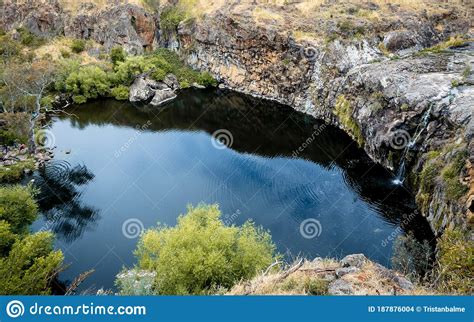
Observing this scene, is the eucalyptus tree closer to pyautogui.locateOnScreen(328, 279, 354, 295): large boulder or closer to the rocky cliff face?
the rocky cliff face

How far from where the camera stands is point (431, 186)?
2953cm

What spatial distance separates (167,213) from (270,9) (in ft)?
134

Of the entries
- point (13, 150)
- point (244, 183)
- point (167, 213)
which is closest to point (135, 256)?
point (167, 213)

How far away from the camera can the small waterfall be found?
3400 cm

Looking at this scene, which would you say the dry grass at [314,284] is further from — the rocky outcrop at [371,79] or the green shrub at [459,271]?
the rocky outcrop at [371,79]

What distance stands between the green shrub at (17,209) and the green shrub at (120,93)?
1399 inches

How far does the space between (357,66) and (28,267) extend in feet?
136

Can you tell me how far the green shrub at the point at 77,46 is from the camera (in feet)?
220

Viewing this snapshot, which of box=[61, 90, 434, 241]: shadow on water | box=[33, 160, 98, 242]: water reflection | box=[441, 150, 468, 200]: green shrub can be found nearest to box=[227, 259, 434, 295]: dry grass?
box=[441, 150, 468, 200]: green shrub

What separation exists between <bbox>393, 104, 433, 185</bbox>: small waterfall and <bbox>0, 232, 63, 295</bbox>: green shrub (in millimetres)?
27752

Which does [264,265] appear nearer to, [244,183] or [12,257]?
[12,257]

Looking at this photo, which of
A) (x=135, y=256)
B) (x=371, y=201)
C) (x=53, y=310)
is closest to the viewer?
(x=53, y=310)

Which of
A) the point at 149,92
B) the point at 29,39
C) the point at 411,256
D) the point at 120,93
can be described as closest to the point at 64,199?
the point at 411,256

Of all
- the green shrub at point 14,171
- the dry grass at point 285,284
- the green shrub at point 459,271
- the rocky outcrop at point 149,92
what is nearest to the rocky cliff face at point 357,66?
the rocky outcrop at point 149,92
